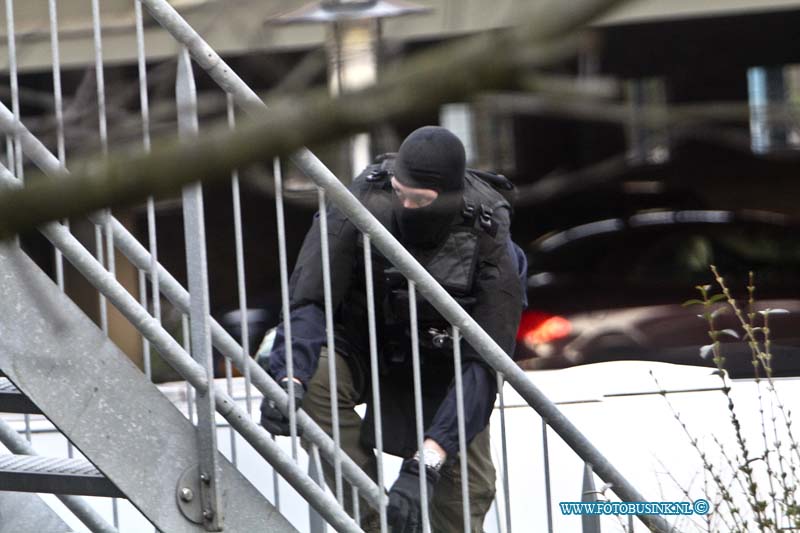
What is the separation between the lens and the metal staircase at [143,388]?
2.99m

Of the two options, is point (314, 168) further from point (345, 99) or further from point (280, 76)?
point (345, 99)

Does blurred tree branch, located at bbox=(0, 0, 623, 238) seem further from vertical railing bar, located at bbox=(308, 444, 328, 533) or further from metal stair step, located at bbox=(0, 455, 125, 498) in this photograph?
vertical railing bar, located at bbox=(308, 444, 328, 533)

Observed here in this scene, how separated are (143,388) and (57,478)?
0.34m

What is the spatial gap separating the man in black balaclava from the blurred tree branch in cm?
238

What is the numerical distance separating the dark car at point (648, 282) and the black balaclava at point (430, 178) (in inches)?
197

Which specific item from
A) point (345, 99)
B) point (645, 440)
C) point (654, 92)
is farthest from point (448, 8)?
point (654, 92)

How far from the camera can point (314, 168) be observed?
10.5ft

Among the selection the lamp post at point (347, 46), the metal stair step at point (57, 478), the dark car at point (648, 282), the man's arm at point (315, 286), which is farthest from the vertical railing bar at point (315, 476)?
the dark car at point (648, 282)

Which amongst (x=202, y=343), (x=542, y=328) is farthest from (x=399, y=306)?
(x=542, y=328)

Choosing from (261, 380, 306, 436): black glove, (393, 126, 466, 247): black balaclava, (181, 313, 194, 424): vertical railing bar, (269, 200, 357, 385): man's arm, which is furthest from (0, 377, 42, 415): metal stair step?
(393, 126, 466, 247): black balaclava

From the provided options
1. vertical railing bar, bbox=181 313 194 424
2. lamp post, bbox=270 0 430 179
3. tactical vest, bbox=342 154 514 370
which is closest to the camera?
lamp post, bbox=270 0 430 179

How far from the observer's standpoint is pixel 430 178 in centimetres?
399

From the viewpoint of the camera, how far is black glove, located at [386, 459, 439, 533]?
3572 mm

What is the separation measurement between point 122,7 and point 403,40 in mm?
1819
